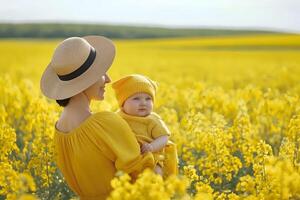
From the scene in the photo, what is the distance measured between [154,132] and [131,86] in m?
0.38

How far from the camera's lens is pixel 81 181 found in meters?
4.48

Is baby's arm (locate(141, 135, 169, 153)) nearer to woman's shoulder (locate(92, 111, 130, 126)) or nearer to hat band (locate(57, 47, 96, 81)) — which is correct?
woman's shoulder (locate(92, 111, 130, 126))

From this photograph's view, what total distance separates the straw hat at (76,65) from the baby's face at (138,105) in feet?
1.35

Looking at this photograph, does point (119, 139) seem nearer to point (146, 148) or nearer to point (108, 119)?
point (108, 119)

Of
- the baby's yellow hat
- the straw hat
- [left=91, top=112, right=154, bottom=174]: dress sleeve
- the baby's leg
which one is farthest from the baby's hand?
the straw hat

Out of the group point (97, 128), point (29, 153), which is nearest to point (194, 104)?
point (29, 153)

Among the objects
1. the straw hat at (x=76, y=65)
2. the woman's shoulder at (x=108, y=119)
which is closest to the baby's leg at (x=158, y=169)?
the woman's shoulder at (x=108, y=119)

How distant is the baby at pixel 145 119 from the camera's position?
15.3 ft

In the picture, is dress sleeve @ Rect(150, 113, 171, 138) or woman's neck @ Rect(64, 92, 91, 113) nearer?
woman's neck @ Rect(64, 92, 91, 113)

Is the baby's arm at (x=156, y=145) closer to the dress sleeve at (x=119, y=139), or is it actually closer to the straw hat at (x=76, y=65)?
the dress sleeve at (x=119, y=139)

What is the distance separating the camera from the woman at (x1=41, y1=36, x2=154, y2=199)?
4.24 m

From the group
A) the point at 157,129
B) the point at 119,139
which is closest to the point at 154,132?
the point at 157,129

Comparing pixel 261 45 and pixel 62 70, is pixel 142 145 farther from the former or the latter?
pixel 261 45

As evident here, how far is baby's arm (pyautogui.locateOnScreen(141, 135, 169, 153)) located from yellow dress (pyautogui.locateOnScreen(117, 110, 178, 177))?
31 millimetres
